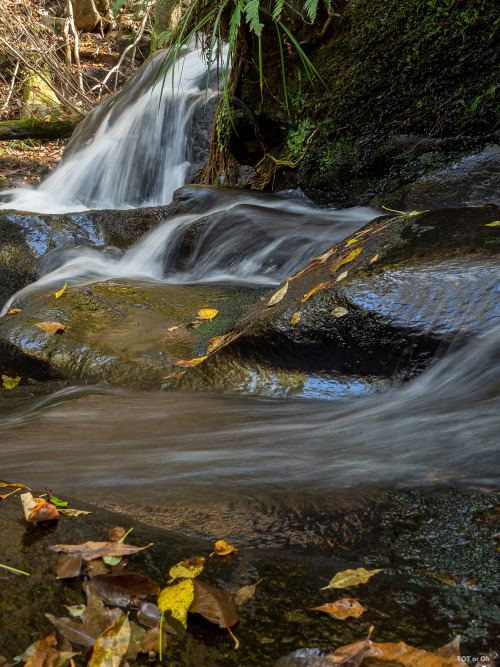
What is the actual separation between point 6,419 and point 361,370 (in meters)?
1.87

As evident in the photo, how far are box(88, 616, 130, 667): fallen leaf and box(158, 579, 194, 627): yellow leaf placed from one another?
9cm

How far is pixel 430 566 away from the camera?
127cm

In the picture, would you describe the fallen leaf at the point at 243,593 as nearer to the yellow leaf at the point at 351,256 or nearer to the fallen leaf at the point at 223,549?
the fallen leaf at the point at 223,549

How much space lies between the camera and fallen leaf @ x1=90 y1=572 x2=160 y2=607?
108cm

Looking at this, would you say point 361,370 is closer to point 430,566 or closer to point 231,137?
point 430,566

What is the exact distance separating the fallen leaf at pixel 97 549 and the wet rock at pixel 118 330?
184cm

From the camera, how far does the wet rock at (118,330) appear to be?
3.32 metres

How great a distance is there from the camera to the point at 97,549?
47.0 inches

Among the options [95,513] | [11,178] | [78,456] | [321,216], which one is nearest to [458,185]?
[321,216]

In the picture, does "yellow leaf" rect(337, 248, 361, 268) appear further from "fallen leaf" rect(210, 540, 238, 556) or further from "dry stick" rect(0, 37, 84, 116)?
"dry stick" rect(0, 37, 84, 116)

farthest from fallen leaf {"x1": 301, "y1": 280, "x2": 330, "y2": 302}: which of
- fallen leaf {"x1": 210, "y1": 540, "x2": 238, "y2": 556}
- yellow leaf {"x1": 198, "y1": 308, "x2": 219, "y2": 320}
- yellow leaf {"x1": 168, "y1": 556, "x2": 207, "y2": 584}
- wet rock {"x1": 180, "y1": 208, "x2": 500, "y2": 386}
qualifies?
yellow leaf {"x1": 168, "y1": 556, "x2": 207, "y2": 584}

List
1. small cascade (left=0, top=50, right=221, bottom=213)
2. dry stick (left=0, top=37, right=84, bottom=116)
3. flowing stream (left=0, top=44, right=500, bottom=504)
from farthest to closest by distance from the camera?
dry stick (left=0, top=37, right=84, bottom=116)
small cascade (left=0, top=50, right=221, bottom=213)
flowing stream (left=0, top=44, right=500, bottom=504)

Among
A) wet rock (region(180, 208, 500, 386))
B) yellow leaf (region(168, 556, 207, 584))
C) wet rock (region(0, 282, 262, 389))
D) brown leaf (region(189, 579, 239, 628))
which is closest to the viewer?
brown leaf (region(189, 579, 239, 628))

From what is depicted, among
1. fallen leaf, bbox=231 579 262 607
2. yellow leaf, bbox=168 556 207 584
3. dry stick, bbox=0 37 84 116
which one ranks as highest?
dry stick, bbox=0 37 84 116
